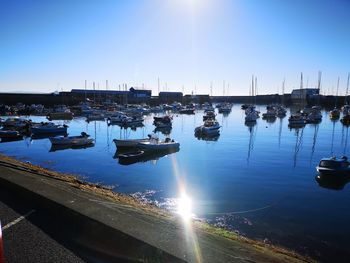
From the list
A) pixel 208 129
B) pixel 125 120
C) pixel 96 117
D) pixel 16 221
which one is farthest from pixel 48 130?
pixel 16 221

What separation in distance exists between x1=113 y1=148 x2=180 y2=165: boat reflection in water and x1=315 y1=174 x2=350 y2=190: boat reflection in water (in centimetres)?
1555

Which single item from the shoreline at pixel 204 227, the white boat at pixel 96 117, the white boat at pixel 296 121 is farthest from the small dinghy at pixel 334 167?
the white boat at pixel 96 117

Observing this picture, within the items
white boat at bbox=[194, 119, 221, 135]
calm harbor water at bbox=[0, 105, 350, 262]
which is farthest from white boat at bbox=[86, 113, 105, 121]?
calm harbor water at bbox=[0, 105, 350, 262]

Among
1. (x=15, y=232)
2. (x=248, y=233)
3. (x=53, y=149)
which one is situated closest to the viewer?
(x=15, y=232)

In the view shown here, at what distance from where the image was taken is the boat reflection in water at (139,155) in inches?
1260

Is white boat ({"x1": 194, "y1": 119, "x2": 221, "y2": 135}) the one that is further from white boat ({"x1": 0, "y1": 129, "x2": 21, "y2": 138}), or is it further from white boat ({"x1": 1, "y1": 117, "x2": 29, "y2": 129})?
white boat ({"x1": 1, "y1": 117, "x2": 29, "y2": 129})

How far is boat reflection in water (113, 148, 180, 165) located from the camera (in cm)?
3199

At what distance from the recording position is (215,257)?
4.98 metres

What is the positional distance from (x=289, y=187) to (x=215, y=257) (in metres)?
19.4

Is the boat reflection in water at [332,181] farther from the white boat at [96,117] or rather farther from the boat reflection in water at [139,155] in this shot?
the white boat at [96,117]

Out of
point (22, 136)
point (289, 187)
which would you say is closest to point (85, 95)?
→ point (22, 136)

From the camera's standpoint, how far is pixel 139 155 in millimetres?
33750

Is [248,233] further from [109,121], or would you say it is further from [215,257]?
[109,121]

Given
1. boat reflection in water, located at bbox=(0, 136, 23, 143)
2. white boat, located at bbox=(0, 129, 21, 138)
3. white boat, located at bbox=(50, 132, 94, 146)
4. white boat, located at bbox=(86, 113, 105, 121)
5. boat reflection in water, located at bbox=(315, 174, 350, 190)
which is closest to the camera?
boat reflection in water, located at bbox=(315, 174, 350, 190)
